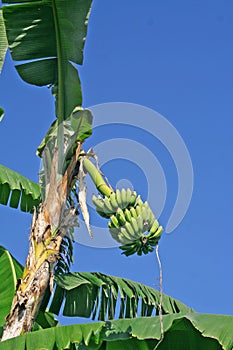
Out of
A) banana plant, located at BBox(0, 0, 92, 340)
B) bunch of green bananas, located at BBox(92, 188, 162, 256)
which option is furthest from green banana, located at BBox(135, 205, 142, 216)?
banana plant, located at BBox(0, 0, 92, 340)

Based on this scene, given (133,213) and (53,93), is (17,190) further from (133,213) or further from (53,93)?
(133,213)

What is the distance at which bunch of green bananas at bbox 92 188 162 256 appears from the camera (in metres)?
2.83

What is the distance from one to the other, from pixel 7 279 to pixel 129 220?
1.42 meters

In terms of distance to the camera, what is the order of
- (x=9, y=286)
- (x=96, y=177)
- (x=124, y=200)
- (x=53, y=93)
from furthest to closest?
(x=9, y=286)
(x=53, y=93)
(x=96, y=177)
(x=124, y=200)

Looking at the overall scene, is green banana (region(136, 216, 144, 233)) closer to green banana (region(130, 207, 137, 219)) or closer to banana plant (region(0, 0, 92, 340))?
green banana (region(130, 207, 137, 219))

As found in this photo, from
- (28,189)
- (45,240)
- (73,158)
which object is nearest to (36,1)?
(73,158)

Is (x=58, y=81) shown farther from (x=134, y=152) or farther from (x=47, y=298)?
(x=47, y=298)

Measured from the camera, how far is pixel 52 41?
10.0 feet

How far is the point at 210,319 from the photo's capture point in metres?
3.05

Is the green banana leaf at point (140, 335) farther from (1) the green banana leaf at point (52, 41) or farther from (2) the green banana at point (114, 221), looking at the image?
(1) the green banana leaf at point (52, 41)

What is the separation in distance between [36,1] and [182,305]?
253 centimetres

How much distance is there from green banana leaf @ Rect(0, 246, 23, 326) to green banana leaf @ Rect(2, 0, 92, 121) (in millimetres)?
1294

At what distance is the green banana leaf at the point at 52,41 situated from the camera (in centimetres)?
294

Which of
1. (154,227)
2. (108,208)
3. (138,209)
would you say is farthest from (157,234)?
(108,208)
